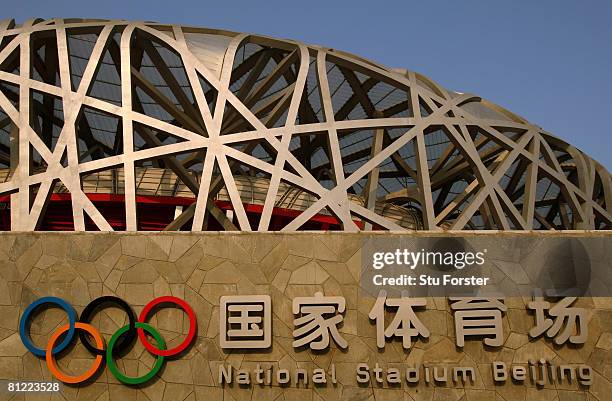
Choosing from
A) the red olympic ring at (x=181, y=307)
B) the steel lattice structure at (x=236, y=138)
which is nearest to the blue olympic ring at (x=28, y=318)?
the red olympic ring at (x=181, y=307)

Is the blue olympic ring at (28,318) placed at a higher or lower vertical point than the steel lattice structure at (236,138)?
lower

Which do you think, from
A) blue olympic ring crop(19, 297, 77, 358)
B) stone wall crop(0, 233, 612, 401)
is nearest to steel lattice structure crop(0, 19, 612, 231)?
stone wall crop(0, 233, 612, 401)

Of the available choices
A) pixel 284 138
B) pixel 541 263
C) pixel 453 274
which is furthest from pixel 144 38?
pixel 541 263

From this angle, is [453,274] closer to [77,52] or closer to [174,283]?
[174,283]

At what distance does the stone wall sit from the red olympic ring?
157 mm

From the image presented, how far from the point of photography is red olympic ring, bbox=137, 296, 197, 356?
14.0m

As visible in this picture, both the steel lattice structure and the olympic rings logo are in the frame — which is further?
the steel lattice structure

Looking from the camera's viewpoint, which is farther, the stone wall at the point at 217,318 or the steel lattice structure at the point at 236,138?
the steel lattice structure at the point at 236,138

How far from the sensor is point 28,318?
1422 centimetres

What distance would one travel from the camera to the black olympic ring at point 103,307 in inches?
551

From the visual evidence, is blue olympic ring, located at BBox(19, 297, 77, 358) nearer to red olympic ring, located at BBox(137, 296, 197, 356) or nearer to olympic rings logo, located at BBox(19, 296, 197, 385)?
olympic rings logo, located at BBox(19, 296, 197, 385)

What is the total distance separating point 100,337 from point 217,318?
2.48 metres

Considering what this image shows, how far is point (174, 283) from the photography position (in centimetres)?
1454

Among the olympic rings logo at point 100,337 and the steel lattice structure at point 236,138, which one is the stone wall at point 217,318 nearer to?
the olympic rings logo at point 100,337
